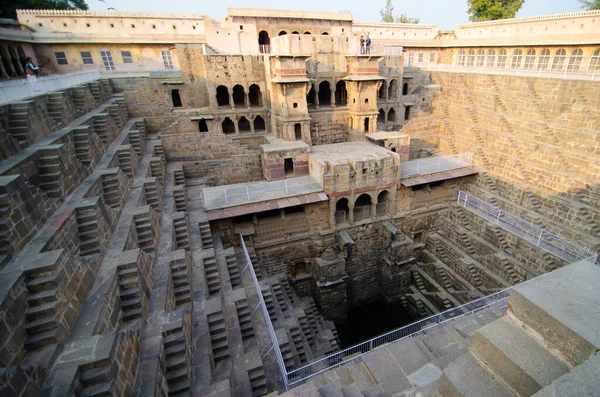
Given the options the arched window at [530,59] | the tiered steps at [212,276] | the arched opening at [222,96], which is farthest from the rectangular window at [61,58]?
the arched window at [530,59]

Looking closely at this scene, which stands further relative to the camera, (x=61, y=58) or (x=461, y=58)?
(x=461, y=58)

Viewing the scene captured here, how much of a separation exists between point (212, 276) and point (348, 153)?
9.78 metres

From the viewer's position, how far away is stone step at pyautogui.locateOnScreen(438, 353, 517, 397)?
365cm

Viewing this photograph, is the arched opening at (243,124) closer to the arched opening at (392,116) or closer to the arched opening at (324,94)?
the arched opening at (324,94)

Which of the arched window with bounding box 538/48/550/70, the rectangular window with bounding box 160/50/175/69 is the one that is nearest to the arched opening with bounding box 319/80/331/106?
the rectangular window with bounding box 160/50/175/69

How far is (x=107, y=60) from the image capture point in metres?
22.5

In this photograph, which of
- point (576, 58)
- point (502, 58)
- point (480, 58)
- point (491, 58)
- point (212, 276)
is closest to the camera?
point (212, 276)

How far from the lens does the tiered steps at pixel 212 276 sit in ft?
33.9

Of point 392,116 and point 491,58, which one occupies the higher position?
point 491,58

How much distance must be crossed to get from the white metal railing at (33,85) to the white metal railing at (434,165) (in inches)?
646

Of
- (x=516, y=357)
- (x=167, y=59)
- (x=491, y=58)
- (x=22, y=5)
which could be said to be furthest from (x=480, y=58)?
(x=22, y=5)

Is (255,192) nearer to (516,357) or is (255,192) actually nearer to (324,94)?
(324,94)

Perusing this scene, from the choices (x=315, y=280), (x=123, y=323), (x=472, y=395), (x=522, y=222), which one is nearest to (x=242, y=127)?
(x=315, y=280)

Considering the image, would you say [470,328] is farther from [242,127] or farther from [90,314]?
[242,127]
